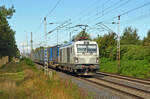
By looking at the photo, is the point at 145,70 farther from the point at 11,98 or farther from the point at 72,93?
the point at 11,98

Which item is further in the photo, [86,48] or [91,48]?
[91,48]

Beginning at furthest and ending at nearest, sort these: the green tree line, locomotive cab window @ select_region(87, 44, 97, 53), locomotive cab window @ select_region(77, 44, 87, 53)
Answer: the green tree line
locomotive cab window @ select_region(87, 44, 97, 53)
locomotive cab window @ select_region(77, 44, 87, 53)

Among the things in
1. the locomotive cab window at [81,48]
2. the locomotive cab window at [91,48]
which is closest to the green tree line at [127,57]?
the locomotive cab window at [91,48]

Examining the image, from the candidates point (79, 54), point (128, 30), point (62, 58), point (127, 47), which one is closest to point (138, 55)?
point (127, 47)

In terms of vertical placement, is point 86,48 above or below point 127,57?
Answer: above

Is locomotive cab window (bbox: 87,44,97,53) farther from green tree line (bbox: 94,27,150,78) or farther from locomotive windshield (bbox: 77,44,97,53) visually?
green tree line (bbox: 94,27,150,78)

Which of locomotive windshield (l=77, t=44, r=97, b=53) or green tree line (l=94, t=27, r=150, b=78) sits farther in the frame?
green tree line (l=94, t=27, r=150, b=78)

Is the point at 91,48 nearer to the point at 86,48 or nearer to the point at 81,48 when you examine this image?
the point at 86,48

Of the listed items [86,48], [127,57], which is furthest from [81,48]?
[127,57]

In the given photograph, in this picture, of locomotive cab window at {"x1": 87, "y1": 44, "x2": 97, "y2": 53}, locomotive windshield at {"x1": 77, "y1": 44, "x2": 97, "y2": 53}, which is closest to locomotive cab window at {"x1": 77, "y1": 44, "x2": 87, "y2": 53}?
locomotive windshield at {"x1": 77, "y1": 44, "x2": 97, "y2": 53}

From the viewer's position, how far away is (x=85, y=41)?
71.8 feet

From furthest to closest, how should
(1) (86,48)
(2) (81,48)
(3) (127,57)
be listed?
(3) (127,57)
(1) (86,48)
(2) (81,48)

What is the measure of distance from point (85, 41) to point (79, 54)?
1.58 metres

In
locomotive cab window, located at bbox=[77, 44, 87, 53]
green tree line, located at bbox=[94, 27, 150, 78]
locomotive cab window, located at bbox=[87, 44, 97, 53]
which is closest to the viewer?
Answer: locomotive cab window, located at bbox=[77, 44, 87, 53]
